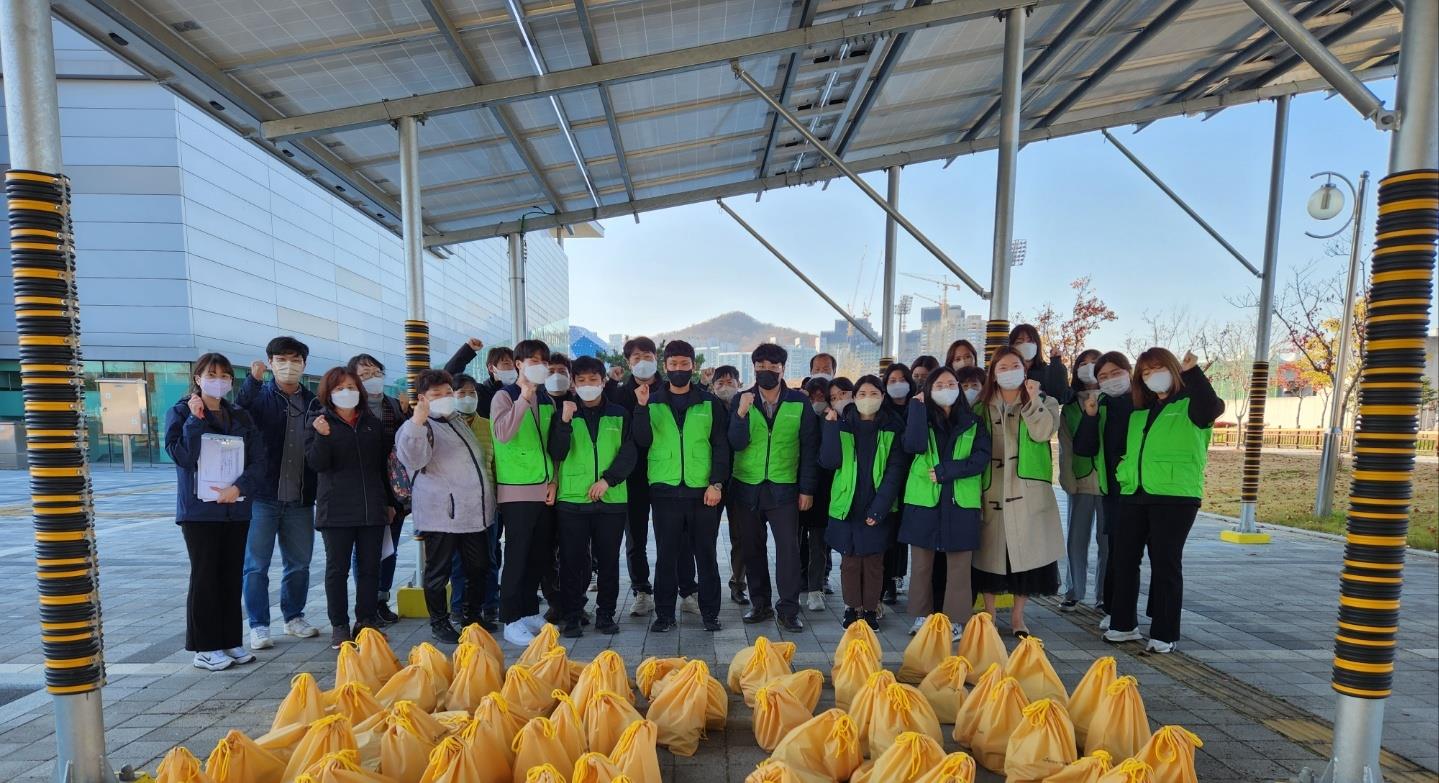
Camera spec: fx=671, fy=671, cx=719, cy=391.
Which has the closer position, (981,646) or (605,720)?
(605,720)

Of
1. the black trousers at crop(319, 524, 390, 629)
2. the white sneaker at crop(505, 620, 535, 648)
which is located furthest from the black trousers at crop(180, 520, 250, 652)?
the white sneaker at crop(505, 620, 535, 648)

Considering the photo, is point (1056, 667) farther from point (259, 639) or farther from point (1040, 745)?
point (259, 639)

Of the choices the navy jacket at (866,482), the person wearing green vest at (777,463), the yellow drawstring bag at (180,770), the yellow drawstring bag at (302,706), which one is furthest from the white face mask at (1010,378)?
the yellow drawstring bag at (180,770)

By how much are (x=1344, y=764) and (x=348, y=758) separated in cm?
365

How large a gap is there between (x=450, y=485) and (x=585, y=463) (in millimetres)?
863

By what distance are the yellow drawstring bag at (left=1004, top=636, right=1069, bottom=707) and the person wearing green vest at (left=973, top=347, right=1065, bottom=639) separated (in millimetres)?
999

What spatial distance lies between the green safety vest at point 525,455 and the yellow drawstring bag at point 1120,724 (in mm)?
3245

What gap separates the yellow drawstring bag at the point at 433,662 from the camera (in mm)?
3372

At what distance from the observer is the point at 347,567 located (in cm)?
439

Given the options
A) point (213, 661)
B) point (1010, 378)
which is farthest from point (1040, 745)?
point (213, 661)

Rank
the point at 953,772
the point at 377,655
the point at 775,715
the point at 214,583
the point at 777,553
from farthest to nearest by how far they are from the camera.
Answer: the point at 777,553, the point at 214,583, the point at 377,655, the point at 775,715, the point at 953,772

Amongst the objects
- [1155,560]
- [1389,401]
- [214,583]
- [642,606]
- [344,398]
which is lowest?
[642,606]

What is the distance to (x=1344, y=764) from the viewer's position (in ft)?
8.34

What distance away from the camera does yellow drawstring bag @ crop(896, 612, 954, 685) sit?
3.72 metres
